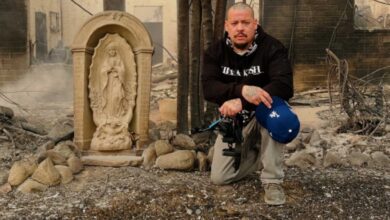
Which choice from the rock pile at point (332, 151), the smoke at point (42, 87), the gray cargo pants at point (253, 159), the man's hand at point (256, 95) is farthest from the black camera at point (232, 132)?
the smoke at point (42, 87)

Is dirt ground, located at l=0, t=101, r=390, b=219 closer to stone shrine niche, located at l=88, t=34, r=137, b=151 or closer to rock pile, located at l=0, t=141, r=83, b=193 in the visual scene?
rock pile, located at l=0, t=141, r=83, b=193

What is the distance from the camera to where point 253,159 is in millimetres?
4184

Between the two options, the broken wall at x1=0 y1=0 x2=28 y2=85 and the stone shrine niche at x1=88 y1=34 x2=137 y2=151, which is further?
the broken wall at x1=0 y1=0 x2=28 y2=85

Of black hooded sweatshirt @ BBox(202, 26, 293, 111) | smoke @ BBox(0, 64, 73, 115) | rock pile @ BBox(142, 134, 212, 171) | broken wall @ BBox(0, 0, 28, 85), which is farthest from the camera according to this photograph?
broken wall @ BBox(0, 0, 28, 85)

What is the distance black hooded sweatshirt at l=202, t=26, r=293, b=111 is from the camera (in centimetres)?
364

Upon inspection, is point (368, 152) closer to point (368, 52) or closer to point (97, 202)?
point (97, 202)

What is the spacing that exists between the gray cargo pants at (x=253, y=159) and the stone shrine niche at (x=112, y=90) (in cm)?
138

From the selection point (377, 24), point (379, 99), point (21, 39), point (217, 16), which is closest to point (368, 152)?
point (379, 99)

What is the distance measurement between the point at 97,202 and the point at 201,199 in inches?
33.1

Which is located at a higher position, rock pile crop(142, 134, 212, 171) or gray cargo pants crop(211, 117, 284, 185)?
gray cargo pants crop(211, 117, 284, 185)

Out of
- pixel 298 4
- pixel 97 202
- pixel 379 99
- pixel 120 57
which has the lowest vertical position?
pixel 97 202

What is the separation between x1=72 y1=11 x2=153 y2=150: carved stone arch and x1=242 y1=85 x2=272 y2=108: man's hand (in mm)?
1743

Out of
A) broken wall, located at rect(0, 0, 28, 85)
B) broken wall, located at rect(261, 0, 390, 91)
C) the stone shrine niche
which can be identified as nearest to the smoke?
broken wall, located at rect(0, 0, 28, 85)

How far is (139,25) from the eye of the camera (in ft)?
16.3
